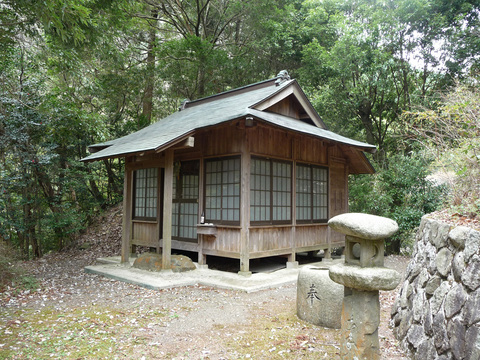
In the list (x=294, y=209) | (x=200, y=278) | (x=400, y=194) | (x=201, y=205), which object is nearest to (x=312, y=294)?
(x=200, y=278)

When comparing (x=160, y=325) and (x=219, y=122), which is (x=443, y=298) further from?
(x=219, y=122)

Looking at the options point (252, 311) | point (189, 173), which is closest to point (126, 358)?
point (252, 311)

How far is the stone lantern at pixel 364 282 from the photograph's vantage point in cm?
331

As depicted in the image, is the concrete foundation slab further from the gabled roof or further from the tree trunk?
the tree trunk

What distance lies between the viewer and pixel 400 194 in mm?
12367

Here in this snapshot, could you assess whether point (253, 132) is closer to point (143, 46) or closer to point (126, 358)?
point (126, 358)

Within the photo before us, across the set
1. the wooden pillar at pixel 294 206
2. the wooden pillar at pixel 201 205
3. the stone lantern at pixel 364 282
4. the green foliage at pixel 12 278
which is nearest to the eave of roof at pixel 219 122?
the wooden pillar at pixel 294 206

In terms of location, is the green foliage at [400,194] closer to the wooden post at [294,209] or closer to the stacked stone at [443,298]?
the wooden post at [294,209]

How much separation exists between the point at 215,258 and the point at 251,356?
6181 mm

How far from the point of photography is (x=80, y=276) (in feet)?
27.4

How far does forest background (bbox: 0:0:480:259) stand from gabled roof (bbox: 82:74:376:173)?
2421 mm

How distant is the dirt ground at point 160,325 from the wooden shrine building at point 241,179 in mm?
1541

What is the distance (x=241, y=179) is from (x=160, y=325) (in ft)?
12.3

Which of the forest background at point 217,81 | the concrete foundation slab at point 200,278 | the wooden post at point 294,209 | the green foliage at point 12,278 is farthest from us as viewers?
the forest background at point 217,81
